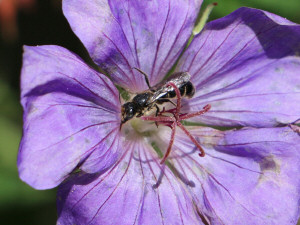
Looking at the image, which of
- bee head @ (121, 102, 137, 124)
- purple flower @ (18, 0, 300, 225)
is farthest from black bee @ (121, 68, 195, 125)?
purple flower @ (18, 0, 300, 225)

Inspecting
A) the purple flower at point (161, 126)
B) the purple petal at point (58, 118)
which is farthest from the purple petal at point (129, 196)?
the purple petal at point (58, 118)

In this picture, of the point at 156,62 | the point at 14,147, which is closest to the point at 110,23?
the point at 156,62

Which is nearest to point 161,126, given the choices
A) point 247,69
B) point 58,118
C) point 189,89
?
point 189,89

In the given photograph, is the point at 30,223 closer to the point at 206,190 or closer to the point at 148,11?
the point at 206,190

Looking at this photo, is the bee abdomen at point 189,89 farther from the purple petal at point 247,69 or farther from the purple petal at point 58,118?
the purple petal at point 58,118

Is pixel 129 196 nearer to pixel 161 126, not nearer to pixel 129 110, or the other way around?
pixel 129 110

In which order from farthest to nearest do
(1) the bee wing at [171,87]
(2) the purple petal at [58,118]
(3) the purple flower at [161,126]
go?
(1) the bee wing at [171,87], (3) the purple flower at [161,126], (2) the purple petal at [58,118]
